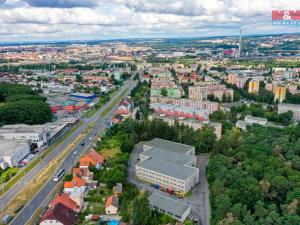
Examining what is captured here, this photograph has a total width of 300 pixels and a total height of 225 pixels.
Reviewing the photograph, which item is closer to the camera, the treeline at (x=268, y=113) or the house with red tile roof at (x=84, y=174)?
the house with red tile roof at (x=84, y=174)

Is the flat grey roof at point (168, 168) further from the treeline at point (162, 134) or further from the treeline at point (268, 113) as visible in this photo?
the treeline at point (268, 113)

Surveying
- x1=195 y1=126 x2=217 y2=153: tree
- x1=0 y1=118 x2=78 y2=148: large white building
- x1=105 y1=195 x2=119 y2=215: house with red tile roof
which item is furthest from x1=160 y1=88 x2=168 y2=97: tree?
x1=105 y1=195 x2=119 y2=215: house with red tile roof

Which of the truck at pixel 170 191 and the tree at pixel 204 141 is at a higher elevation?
the tree at pixel 204 141

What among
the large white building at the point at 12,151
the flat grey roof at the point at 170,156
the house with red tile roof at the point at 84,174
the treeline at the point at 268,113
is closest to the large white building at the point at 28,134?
the large white building at the point at 12,151

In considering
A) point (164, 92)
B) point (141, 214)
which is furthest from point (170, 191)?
point (164, 92)

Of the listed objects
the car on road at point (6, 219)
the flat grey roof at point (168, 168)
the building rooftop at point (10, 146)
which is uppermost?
the building rooftop at point (10, 146)

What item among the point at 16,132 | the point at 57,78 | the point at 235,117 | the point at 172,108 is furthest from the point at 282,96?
the point at 57,78

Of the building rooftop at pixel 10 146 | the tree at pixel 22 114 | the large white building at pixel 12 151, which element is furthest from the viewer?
the tree at pixel 22 114

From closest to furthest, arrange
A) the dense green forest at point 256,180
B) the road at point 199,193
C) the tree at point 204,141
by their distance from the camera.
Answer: the dense green forest at point 256,180, the road at point 199,193, the tree at point 204,141
